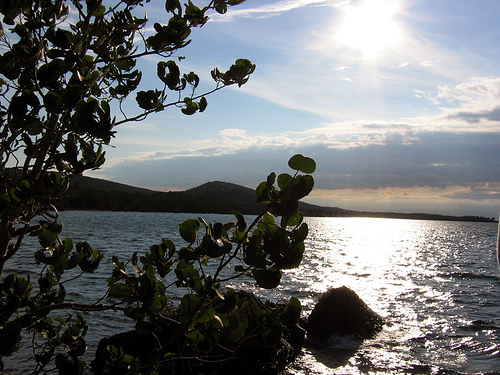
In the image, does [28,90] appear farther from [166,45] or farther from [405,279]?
[405,279]

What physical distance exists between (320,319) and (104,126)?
1154 centimetres

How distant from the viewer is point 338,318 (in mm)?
12695

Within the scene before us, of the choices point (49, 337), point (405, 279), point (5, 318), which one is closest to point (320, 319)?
point (49, 337)

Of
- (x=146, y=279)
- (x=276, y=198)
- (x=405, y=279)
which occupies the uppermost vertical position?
(x=276, y=198)

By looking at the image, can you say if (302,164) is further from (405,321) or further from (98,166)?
(405,321)

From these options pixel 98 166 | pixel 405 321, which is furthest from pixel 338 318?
pixel 98 166

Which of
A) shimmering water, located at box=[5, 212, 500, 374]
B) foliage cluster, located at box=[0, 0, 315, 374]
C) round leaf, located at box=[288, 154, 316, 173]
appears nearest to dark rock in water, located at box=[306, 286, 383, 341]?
shimmering water, located at box=[5, 212, 500, 374]

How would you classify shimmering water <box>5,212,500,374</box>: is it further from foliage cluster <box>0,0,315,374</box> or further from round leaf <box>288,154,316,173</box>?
round leaf <box>288,154,316,173</box>

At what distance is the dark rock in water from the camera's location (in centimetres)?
1259

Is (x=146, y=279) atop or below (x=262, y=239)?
below

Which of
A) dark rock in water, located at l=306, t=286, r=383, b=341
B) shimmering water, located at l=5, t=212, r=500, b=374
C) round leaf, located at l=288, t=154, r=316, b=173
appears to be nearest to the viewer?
round leaf, located at l=288, t=154, r=316, b=173

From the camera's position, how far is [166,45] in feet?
10.4

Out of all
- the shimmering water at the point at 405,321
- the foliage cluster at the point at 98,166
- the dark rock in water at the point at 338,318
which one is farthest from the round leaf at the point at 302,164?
the dark rock in water at the point at 338,318

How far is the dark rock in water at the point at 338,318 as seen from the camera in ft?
41.3
